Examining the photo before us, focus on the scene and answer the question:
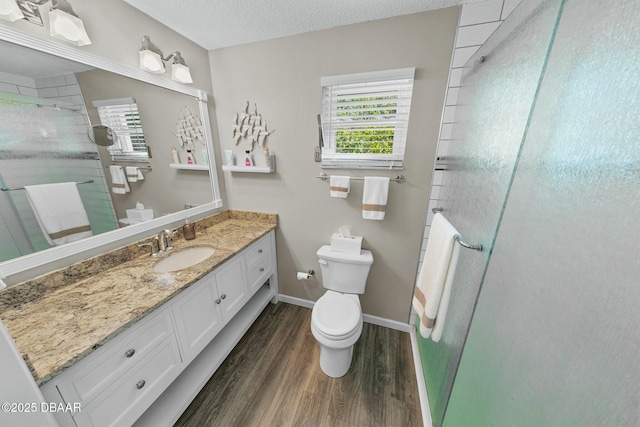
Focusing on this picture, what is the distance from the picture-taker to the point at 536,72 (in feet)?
1.84

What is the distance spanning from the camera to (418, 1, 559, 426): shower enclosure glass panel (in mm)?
600

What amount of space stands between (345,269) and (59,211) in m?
1.62

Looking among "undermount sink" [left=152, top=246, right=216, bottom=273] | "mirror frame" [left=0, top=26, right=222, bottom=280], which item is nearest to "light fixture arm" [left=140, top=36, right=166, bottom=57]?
"mirror frame" [left=0, top=26, right=222, bottom=280]

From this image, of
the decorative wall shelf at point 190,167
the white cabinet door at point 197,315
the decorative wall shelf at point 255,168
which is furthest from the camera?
the decorative wall shelf at point 255,168

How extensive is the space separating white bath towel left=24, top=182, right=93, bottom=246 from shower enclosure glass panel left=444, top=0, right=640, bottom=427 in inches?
72.6

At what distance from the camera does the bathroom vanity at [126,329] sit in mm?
698

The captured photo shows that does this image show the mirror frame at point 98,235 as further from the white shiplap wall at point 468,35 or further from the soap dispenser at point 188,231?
the white shiplap wall at point 468,35

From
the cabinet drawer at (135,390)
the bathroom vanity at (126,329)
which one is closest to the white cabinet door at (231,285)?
the bathroom vanity at (126,329)

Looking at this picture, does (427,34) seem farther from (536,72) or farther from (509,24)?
(536,72)

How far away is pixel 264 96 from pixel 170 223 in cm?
118

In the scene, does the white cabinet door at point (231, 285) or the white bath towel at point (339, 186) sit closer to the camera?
the white cabinet door at point (231, 285)

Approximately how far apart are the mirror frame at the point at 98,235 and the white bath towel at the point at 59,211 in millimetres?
50

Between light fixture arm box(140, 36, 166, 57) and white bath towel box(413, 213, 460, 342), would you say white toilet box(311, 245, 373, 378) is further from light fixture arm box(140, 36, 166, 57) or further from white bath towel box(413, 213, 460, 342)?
light fixture arm box(140, 36, 166, 57)

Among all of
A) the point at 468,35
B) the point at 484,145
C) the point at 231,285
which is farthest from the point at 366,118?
the point at 231,285
